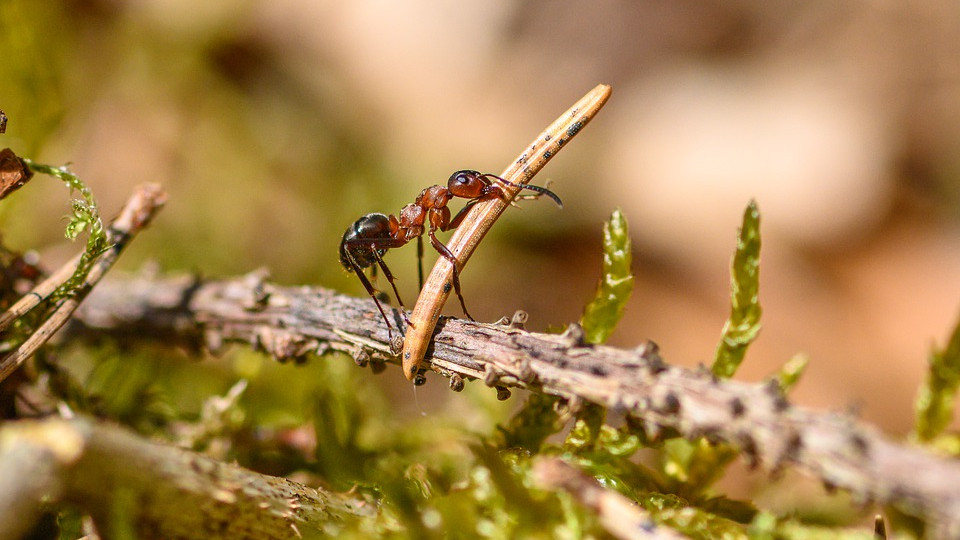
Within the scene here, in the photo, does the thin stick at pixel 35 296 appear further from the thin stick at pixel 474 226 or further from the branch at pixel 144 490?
the thin stick at pixel 474 226

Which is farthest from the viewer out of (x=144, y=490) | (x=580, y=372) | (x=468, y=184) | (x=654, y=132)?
(x=654, y=132)

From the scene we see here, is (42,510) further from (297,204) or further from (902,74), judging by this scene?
(902,74)

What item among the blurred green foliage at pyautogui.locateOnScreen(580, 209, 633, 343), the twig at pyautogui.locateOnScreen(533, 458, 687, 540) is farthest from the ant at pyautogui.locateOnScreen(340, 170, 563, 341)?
the twig at pyautogui.locateOnScreen(533, 458, 687, 540)

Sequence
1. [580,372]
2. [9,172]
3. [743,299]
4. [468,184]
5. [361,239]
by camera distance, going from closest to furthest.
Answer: [580,372] → [9,172] → [743,299] → [468,184] → [361,239]

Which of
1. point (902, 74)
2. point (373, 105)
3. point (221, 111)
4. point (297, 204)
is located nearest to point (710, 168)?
point (902, 74)

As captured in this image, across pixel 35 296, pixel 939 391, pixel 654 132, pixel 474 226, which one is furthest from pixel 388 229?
pixel 654 132

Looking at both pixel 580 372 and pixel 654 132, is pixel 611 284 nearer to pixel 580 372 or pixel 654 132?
pixel 580 372

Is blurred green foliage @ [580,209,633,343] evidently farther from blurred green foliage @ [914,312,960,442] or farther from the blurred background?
the blurred background
